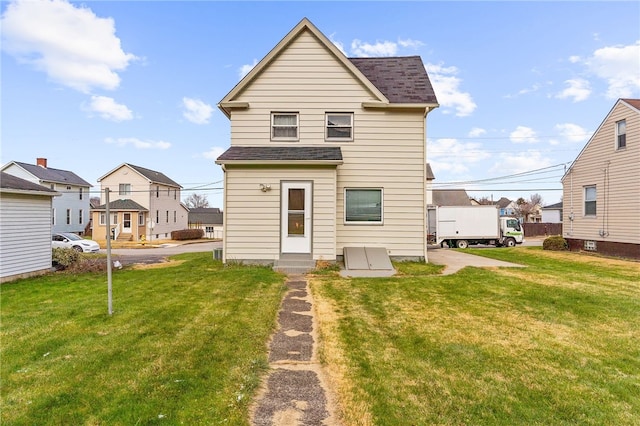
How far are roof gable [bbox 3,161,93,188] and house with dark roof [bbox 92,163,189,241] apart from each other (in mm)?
3644

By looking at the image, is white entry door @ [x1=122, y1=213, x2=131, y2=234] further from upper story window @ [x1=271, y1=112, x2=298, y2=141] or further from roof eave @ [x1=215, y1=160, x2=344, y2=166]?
roof eave @ [x1=215, y1=160, x2=344, y2=166]

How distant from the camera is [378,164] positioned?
40.1 feet

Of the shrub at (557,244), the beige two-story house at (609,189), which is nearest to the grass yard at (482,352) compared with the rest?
the beige two-story house at (609,189)

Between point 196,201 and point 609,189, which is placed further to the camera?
point 196,201

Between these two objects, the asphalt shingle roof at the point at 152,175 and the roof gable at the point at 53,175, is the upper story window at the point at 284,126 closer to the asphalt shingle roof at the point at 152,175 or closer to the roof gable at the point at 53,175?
the asphalt shingle roof at the point at 152,175

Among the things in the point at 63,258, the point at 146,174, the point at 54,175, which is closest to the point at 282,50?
the point at 63,258

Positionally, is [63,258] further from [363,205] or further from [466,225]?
[466,225]

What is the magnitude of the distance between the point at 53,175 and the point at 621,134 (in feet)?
163

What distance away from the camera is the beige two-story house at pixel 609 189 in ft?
49.9

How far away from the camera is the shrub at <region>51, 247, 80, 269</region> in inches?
513

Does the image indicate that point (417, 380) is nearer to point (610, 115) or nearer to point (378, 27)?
point (378, 27)

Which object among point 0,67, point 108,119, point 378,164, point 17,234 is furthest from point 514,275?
point 108,119

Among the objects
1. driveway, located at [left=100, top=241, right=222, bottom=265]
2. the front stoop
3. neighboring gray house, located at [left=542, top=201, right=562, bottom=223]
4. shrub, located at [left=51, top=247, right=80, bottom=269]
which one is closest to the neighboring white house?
shrub, located at [left=51, top=247, right=80, bottom=269]

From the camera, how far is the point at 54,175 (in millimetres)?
36281
